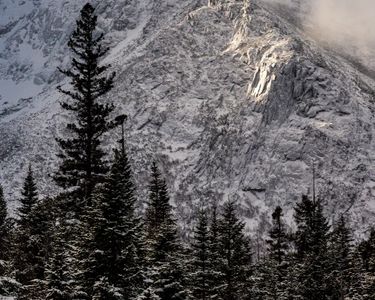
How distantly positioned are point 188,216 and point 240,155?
27880mm

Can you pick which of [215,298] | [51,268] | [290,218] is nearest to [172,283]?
[51,268]

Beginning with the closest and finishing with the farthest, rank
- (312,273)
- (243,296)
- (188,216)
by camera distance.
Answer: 1. (312,273)
2. (243,296)
3. (188,216)

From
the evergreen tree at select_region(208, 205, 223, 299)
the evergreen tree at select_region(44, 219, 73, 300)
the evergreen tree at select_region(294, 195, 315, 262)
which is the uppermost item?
the evergreen tree at select_region(294, 195, 315, 262)

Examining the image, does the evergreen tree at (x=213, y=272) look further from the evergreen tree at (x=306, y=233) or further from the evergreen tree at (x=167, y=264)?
the evergreen tree at (x=167, y=264)

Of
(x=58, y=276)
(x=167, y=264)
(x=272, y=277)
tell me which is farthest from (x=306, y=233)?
(x=58, y=276)

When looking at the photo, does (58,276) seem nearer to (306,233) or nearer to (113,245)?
(113,245)

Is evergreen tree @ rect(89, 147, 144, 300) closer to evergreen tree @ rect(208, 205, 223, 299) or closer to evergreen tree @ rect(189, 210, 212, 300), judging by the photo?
evergreen tree @ rect(189, 210, 212, 300)

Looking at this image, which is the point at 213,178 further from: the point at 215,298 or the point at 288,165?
the point at 215,298

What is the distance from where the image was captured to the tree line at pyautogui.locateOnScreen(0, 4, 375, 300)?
1981 cm

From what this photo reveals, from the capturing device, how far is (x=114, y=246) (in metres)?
19.9

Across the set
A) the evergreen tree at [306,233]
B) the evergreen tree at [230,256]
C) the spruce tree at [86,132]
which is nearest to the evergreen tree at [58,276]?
the spruce tree at [86,132]

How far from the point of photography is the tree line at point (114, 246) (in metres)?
19.8

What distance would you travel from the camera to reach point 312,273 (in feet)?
107

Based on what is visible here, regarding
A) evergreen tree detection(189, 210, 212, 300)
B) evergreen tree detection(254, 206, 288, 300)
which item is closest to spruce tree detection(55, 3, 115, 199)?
evergreen tree detection(189, 210, 212, 300)
